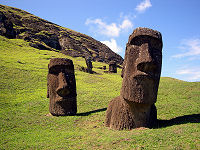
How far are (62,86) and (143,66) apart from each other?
18.5 ft

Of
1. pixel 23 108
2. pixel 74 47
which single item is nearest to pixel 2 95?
pixel 23 108

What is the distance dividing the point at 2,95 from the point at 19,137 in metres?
10.2

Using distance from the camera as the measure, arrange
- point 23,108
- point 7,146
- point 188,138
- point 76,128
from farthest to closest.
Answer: point 23,108 → point 76,128 → point 7,146 → point 188,138

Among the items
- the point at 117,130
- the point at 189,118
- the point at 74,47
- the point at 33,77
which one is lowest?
the point at 117,130

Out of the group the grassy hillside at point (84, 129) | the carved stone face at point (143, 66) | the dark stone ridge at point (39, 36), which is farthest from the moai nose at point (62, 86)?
the dark stone ridge at point (39, 36)

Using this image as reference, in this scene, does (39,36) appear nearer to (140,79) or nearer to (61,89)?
(61,89)

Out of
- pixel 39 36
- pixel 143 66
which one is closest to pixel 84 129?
pixel 143 66

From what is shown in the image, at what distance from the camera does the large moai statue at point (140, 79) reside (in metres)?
6.74

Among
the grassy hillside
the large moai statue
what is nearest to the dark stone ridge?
the grassy hillside

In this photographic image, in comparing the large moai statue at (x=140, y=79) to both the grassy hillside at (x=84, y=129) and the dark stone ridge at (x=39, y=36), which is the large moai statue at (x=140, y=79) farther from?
the dark stone ridge at (x=39, y=36)

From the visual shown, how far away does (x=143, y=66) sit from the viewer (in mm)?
6719

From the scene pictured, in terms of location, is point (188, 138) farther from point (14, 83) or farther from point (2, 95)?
point (14, 83)

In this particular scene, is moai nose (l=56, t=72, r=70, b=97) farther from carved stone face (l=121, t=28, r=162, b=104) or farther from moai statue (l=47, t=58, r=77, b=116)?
carved stone face (l=121, t=28, r=162, b=104)

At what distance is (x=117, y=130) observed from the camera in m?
Answer: 7.34
